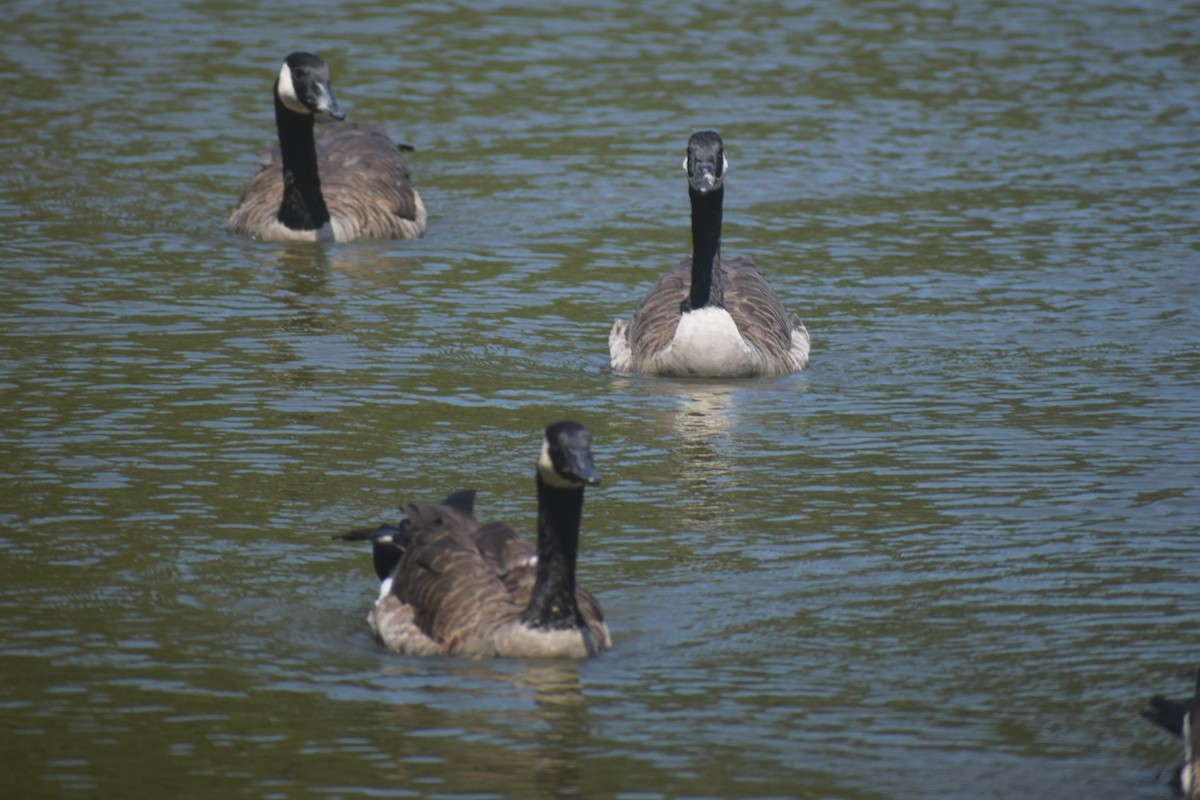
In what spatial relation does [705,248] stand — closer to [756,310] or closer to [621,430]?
[756,310]

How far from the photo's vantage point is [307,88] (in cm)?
1880

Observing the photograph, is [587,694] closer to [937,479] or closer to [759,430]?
[937,479]

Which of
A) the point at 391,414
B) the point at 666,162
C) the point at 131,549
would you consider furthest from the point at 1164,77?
the point at 131,549

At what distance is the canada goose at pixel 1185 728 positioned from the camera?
296 inches

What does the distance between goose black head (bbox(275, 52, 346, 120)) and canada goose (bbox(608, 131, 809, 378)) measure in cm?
502

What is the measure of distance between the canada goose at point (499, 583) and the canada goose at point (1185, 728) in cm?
246

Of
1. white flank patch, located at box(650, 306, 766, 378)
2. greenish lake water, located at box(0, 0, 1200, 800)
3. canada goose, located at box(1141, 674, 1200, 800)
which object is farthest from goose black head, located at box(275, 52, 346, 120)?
canada goose, located at box(1141, 674, 1200, 800)

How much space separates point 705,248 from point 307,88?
19.2 ft

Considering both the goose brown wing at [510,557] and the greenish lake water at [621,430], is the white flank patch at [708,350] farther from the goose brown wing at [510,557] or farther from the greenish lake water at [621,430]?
the goose brown wing at [510,557]

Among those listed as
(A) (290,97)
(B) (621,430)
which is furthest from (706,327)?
(A) (290,97)

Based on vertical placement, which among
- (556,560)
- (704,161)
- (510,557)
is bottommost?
(510,557)

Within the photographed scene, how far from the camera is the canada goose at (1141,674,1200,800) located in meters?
7.51

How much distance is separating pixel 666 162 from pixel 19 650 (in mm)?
13629

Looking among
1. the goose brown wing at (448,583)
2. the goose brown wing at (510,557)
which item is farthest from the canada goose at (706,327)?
the goose brown wing at (448,583)
